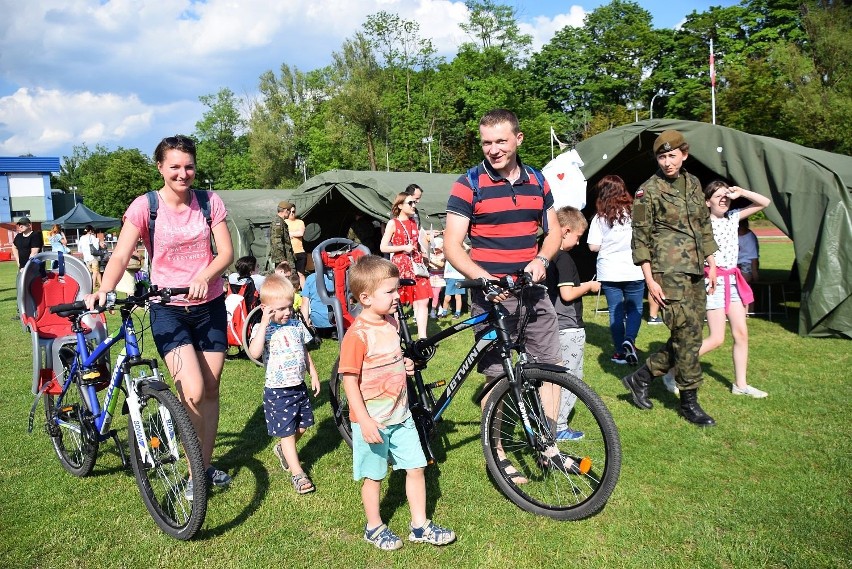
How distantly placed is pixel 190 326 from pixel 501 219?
6.42 feet

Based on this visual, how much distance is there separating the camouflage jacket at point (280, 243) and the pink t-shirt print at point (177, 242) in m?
7.86

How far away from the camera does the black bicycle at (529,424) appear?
3.23m

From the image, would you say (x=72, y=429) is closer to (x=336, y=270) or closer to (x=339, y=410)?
(x=339, y=410)

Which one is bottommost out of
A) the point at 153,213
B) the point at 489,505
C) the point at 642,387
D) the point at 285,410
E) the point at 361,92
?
the point at 489,505

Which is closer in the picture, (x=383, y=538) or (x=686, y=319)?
(x=383, y=538)

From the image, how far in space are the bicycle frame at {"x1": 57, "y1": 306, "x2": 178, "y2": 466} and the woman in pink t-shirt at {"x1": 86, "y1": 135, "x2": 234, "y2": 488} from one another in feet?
0.47

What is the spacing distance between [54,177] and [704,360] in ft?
372

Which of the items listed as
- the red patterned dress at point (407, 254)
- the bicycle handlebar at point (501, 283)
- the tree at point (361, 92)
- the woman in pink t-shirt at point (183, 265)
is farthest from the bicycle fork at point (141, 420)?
the tree at point (361, 92)

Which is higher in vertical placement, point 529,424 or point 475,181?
point 475,181

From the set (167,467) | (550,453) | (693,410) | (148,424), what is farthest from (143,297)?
(693,410)

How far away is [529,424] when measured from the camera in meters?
3.46

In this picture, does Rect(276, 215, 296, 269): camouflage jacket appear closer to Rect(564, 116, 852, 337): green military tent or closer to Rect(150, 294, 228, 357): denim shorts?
Rect(564, 116, 852, 337): green military tent

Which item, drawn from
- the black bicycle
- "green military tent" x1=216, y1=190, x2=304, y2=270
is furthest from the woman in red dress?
"green military tent" x1=216, y1=190, x2=304, y2=270

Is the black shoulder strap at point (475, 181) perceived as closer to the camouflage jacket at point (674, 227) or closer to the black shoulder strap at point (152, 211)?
the camouflage jacket at point (674, 227)
